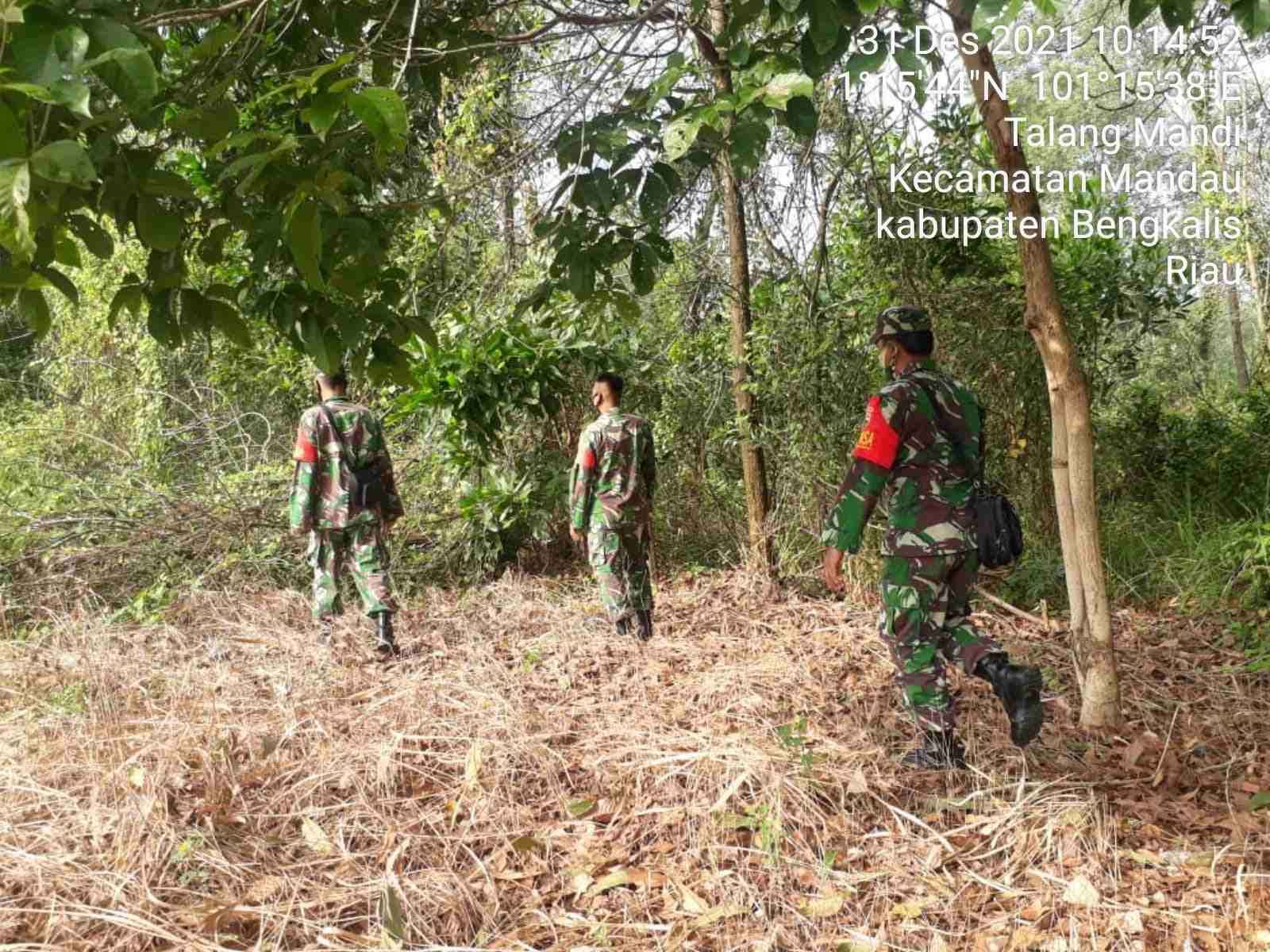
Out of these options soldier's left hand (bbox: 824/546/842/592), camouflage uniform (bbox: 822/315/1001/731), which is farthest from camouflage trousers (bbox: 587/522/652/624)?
camouflage uniform (bbox: 822/315/1001/731)

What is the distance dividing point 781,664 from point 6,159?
4171mm

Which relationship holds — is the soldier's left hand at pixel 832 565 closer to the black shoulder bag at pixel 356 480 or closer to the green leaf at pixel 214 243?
the green leaf at pixel 214 243

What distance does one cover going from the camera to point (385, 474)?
6.25 metres

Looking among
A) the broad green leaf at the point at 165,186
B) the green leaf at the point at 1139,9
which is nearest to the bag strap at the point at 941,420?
the green leaf at the point at 1139,9

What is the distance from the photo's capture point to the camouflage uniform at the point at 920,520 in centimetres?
389

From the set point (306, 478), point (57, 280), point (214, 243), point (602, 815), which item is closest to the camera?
point (57, 280)

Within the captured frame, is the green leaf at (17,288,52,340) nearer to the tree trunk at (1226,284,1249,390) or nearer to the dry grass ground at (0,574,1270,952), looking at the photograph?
the dry grass ground at (0,574,1270,952)

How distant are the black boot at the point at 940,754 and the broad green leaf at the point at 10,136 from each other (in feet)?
10.9

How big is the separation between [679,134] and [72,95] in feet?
5.03

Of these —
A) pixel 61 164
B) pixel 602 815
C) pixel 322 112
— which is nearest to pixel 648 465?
pixel 602 815

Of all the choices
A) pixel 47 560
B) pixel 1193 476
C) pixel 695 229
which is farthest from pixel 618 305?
pixel 1193 476

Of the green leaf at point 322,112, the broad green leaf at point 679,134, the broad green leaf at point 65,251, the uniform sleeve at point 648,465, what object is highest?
the broad green leaf at point 679,134

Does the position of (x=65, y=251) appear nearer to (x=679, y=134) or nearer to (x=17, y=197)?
(x=17, y=197)

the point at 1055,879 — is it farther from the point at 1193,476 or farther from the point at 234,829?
the point at 1193,476
